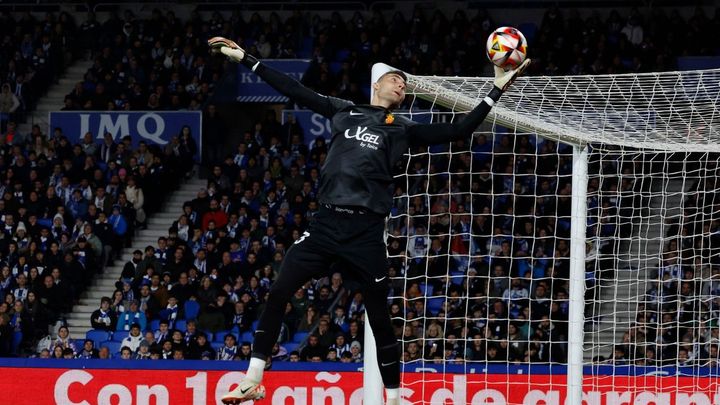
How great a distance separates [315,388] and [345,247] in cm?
689

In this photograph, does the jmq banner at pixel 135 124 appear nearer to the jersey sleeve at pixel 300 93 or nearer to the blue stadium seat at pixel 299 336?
the blue stadium seat at pixel 299 336

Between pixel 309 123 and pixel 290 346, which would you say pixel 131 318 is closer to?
pixel 290 346

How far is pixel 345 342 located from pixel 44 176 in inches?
281

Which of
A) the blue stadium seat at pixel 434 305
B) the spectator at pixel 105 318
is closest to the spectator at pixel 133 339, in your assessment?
the spectator at pixel 105 318

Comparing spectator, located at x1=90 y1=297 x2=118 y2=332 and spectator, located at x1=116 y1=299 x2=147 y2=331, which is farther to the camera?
spectator, located at x1=90 y1=297 x2=118 y2=332

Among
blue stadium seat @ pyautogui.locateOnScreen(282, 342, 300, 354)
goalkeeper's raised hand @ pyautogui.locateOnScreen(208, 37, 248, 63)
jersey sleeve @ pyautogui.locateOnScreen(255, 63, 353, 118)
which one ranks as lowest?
blue stadium seat @ pyautogui.locateOnScreen(282, 342, 300, 354)

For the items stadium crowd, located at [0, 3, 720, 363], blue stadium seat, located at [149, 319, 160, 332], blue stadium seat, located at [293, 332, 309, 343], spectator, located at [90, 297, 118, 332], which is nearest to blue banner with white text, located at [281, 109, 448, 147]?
stadium crowd, located at [0, 3, 720, 363]

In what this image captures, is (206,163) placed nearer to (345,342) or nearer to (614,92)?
(345,342)

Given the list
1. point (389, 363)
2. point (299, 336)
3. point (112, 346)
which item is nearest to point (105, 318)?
point (112, 346)

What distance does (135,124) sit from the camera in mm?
21906

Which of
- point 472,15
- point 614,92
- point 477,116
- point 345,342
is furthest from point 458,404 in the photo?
point 472,15

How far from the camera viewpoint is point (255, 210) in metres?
18.9

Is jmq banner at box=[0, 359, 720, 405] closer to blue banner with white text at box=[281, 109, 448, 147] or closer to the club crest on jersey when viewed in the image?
the club crest on jersey

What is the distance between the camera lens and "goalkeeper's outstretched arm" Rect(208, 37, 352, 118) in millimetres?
7145
